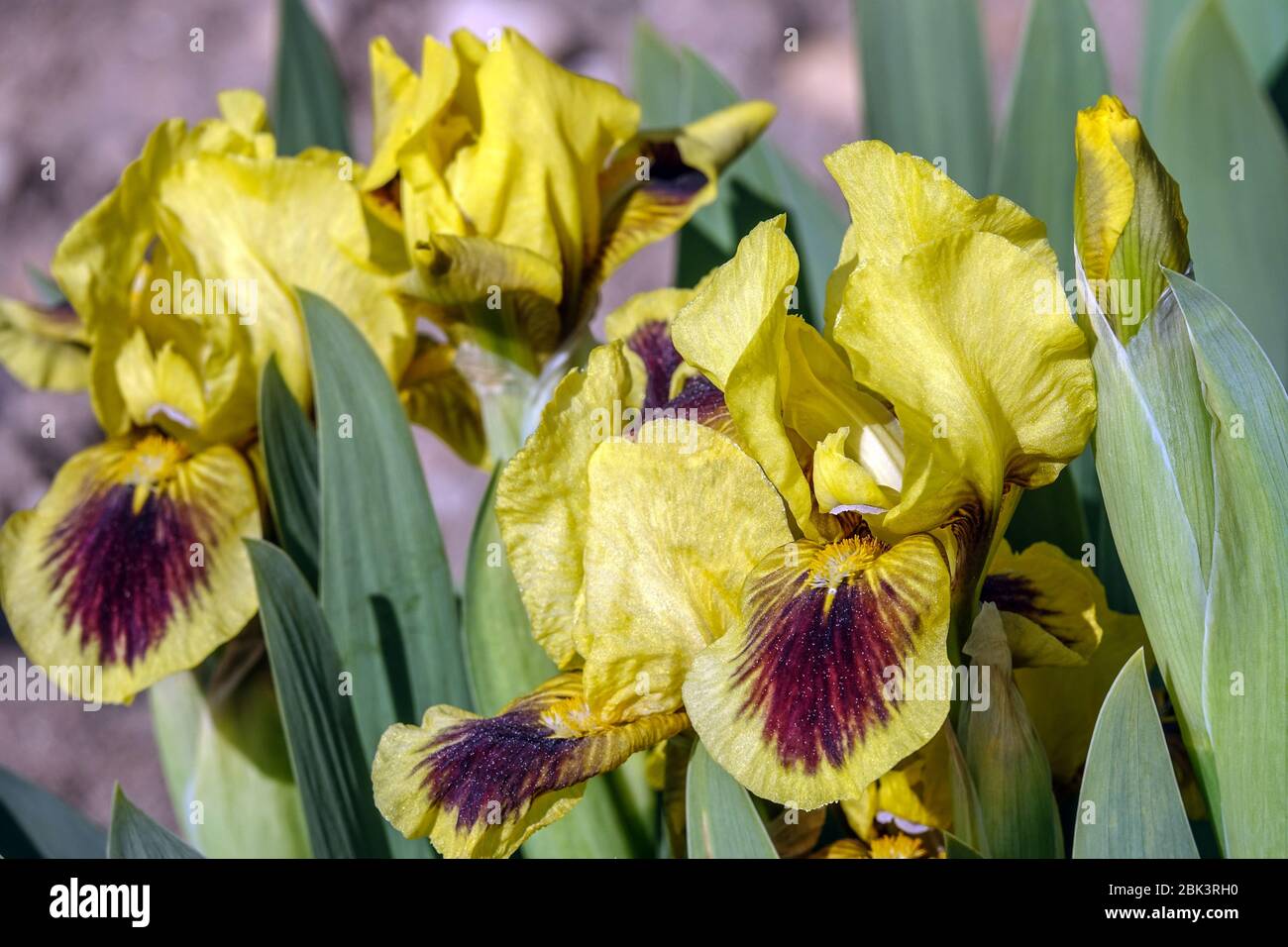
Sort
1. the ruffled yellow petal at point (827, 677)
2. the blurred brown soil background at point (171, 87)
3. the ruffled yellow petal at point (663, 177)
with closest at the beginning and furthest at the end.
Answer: the ruffled yellow petal at point (827, 677)
the ruffled yellow petal at point (663, 177)
the blurred brown soil background at point (171, 87)

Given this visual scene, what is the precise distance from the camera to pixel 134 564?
2.71 ft

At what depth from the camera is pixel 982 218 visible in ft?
1.81

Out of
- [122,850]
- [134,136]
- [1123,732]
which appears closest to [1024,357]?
[1123,732]

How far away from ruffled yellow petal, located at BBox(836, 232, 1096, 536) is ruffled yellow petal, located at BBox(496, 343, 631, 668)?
0.15 meters

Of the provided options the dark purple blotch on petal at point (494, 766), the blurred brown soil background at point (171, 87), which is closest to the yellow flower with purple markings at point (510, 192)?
the dark purple blotch on petal at point (494, 766)

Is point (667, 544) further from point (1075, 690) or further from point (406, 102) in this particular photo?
point (406, 102)

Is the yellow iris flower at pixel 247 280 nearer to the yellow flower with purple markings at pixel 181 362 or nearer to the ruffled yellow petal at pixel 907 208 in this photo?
the yellow flower with purple markings at pixel 181 362

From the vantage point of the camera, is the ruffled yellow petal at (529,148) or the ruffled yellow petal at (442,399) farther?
the ruffled yellow petal at (442,399)

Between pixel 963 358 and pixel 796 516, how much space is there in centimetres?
11

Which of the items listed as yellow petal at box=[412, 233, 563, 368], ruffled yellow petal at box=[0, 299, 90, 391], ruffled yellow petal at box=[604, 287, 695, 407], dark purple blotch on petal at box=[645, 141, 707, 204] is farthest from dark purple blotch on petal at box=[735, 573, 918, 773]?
ruffled yellow petal at box=[0, 299, 90, 391]

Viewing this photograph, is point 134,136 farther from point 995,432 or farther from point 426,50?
point 995,432

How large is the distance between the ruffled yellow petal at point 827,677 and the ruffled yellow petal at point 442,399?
18.0 inches

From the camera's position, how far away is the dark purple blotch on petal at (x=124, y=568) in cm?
79

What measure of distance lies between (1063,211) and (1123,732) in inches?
22.3
